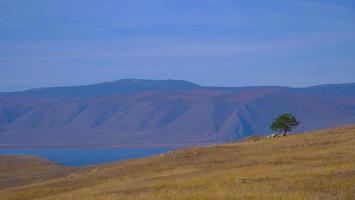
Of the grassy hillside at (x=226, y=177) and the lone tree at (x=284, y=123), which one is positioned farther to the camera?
the lone tree at (x=284, y=123)

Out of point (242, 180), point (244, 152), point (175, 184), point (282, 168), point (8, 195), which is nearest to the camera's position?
point (242, 180)

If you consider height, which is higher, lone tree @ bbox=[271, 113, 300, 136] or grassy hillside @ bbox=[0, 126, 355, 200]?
lone tree @ bbox=[271, 113, 300, 136]

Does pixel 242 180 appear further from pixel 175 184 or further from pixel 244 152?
pixel 244 152

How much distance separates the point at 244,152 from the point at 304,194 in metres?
27.2

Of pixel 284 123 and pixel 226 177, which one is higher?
pixel 284 123

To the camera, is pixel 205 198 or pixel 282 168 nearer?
pixel 205 198

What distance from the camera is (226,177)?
2955 cm

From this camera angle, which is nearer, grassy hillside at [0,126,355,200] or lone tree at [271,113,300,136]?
grassy hillside at [0,126,355,200]

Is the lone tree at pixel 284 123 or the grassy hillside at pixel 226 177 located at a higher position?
the lone tree at pixel 284 123

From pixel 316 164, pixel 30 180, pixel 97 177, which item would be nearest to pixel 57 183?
pixel 97 177

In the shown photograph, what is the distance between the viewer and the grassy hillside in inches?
896

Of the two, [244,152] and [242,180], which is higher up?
[244,152]

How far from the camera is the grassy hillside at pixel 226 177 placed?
896 inches

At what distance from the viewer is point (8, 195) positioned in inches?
1430
